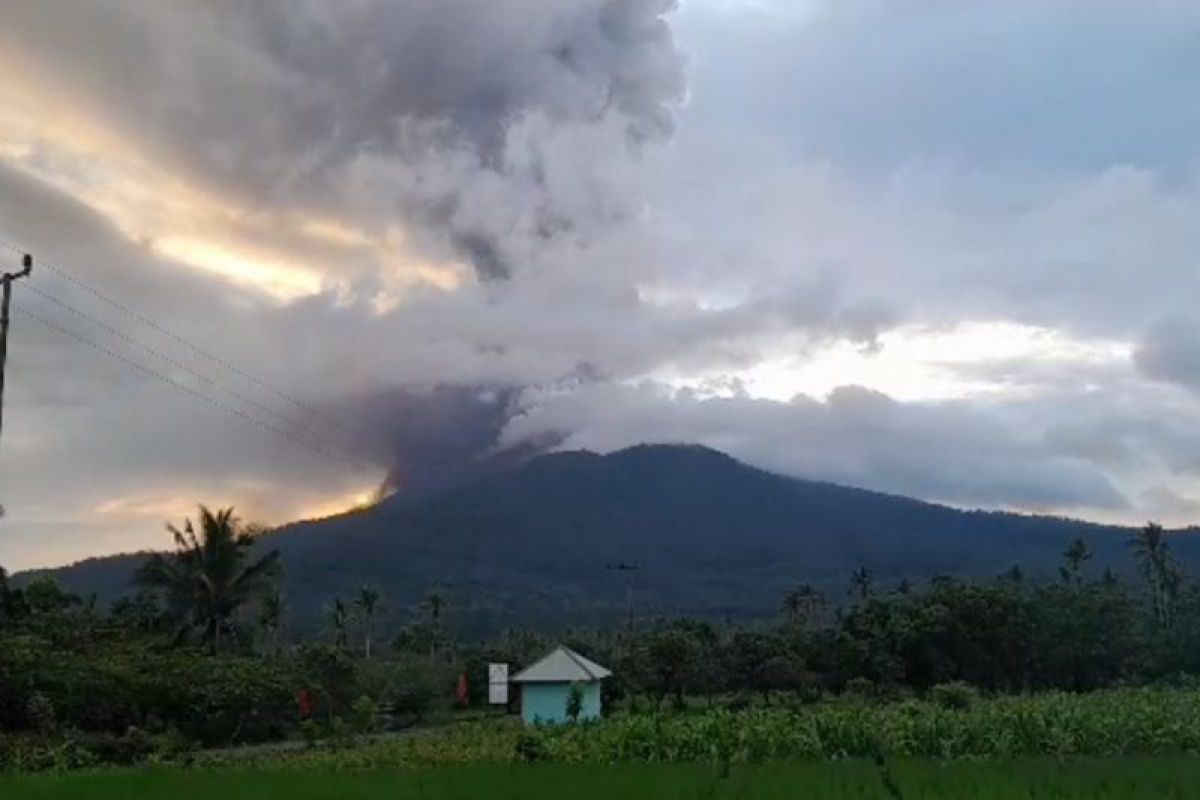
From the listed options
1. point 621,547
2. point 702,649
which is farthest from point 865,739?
point 621,547

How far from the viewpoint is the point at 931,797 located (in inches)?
457

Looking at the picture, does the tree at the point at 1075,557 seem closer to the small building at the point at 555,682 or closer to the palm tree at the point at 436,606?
the palm tree at the point at 436,606

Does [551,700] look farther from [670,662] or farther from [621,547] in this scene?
[621,547]

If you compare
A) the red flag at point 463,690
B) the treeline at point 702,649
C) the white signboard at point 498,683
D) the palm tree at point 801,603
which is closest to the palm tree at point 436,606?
the palm tree at point 801,603

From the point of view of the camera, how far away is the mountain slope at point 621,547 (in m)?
118

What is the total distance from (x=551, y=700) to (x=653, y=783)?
77.3ft

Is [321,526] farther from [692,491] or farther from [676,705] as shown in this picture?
[676,705]

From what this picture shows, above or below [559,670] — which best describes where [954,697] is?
below

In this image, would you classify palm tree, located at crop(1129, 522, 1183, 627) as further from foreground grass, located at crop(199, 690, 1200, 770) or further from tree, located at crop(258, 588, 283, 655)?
foreground grass, located at crop(199, 690, 1200, 770)

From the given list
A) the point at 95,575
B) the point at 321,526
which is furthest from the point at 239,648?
the point at 321,526

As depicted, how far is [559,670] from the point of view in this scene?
3594 cm

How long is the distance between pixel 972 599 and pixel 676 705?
10.3m

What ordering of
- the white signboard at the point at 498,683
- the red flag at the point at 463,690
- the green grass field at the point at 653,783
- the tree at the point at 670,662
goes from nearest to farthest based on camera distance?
1. the green grass field at the point at 653,783
2. the white signboard at the point at 498,683
3. the red flag at the point at 463,690
4. the tree at the point at 670,662

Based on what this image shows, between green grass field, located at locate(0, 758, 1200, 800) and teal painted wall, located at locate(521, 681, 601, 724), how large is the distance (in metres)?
20.0
